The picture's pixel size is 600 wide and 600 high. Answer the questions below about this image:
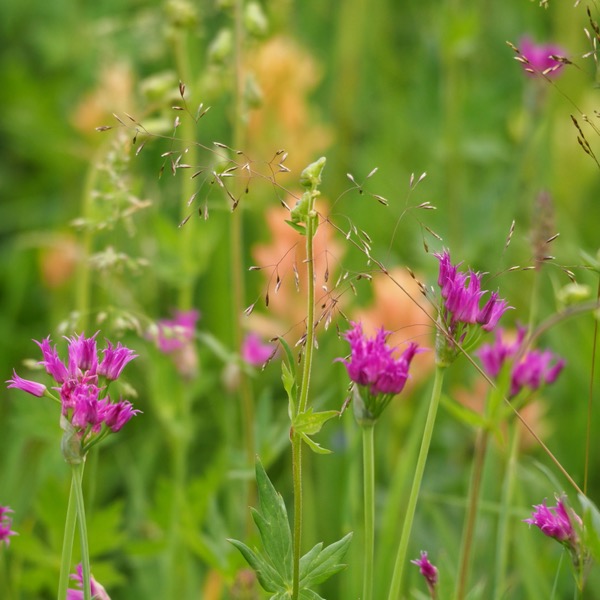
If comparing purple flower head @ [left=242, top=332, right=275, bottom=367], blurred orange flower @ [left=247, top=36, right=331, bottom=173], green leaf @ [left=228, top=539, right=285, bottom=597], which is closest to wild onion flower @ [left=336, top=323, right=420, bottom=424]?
green leaf @ [left=228, top=539, right=285, bottom=597]

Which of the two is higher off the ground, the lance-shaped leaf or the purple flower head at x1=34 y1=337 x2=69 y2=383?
the purple flower head at x1=34 y1=337 x2=69 y2=383

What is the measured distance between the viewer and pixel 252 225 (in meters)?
2.44

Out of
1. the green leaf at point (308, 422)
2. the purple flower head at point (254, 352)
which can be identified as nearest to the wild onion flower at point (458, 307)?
the green leaf at point (308, 422)

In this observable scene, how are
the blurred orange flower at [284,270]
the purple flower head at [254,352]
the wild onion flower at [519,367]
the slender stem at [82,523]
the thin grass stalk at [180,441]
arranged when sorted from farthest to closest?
1. the blurred orange flower at [284,270]
2. the purple flower head at [254,352]
3. the thin grass stalk at [180,441]
4. the wild onion flower at [519,367]
5. the slender stem at [82,523]

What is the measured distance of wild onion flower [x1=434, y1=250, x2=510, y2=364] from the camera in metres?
0.74

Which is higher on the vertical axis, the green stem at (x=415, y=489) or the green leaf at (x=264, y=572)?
the green stem at (x=415, y=489)

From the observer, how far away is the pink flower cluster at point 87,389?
2.23 ft

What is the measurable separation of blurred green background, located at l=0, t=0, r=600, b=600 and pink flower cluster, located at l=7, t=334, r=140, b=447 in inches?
10.4

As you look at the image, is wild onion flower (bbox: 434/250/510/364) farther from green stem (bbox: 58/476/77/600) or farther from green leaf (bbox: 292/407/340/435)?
green stem (bbox: 58/476/77/600)

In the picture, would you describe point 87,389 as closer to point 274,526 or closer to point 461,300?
point 274,526

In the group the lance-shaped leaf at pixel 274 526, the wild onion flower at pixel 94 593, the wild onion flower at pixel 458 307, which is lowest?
the wild onion flower at pixel 94 593

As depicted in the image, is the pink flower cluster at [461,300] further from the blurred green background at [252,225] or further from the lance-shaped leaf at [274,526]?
the blurred green background at [252,225]

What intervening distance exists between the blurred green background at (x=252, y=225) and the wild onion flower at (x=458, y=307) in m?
0.30

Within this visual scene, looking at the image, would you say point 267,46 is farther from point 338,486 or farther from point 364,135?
point 338,486
